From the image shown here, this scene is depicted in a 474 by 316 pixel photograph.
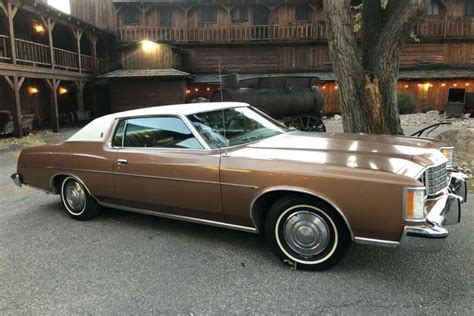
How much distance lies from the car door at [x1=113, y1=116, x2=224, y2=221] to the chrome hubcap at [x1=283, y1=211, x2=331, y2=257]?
2.53 ft

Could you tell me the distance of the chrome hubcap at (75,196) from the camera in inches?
202

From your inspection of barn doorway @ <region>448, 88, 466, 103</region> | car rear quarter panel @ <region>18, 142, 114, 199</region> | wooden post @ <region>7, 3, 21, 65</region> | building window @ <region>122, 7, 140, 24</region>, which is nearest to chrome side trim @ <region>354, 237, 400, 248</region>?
car rear quarter panel @ <region>18, 142, 114, 199</region>

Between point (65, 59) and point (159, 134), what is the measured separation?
1890cm

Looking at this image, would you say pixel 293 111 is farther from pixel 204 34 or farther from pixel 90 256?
pixel 204 34

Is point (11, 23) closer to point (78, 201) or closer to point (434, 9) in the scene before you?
point (78, 201)

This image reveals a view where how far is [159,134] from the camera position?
452cm

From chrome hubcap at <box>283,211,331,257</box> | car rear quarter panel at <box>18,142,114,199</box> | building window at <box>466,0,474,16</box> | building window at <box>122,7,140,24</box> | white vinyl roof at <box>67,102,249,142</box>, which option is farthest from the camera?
building window at <box>122,7,140,24</box>

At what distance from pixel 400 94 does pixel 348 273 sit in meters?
22.7

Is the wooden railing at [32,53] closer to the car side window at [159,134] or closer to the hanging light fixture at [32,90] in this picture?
the hanging light fixture at [32,90]

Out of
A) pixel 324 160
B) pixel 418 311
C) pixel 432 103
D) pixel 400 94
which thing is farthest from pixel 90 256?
pixel 432 103

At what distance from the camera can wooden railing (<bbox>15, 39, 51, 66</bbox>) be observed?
16.9 metres

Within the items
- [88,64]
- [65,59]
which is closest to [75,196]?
[65,59]

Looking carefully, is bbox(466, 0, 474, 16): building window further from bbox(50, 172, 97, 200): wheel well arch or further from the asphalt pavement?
bbox(50, 172, 97, 200): wheel well arch

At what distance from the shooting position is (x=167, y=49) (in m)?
23.6
